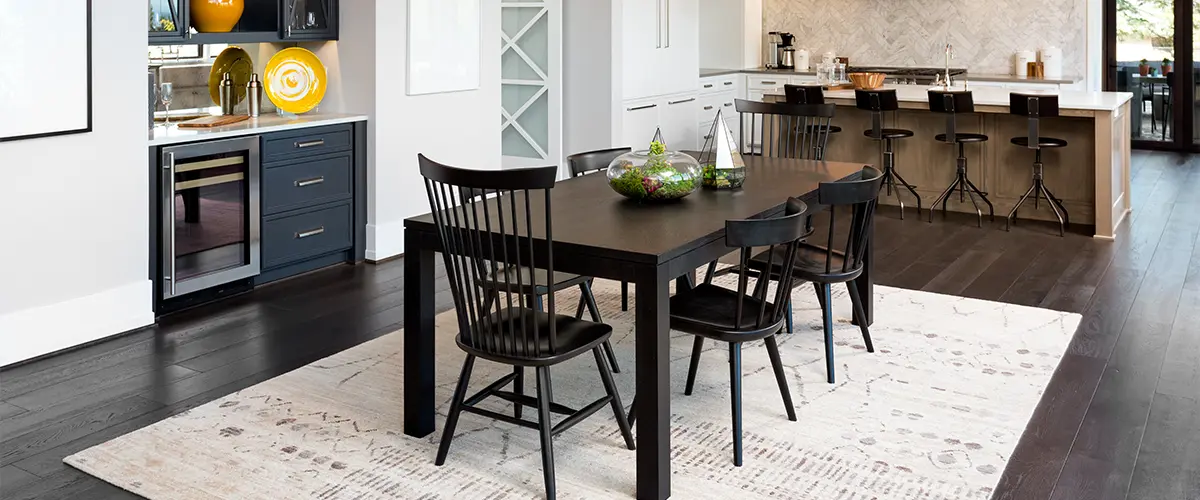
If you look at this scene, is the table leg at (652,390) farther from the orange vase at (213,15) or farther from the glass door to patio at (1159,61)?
the glass door to patio at (1159,61)

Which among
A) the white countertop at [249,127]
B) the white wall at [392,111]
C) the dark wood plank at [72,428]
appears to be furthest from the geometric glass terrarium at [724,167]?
the white wall at [392,111]

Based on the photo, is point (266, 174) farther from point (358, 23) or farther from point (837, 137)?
point (837, 137)

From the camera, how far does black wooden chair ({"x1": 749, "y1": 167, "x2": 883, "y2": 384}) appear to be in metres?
3.78

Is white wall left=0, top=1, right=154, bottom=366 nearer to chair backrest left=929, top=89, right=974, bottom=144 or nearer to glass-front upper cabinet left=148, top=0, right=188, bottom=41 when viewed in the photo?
glass-front upper cabinet left=148, top=0, right=188, bottom=41

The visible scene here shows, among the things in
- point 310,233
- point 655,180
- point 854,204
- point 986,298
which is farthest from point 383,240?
point 986,298

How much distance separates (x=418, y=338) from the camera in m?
3.50

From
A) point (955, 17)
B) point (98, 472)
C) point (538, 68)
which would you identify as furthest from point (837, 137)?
point (98, 472)

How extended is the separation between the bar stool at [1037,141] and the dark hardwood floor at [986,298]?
16cm

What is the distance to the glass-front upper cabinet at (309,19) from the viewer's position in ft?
19.1

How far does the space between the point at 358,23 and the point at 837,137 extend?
381cm

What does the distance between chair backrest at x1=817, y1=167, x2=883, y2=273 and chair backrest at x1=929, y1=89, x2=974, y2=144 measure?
2984 mm

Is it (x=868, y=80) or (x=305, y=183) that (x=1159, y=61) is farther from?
(x=305, y=183)

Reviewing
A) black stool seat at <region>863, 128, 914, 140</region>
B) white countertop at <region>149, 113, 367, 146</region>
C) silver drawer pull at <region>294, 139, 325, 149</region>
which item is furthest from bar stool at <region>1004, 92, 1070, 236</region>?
silver drawer pull at <region>294, 139, 325, 149</region>

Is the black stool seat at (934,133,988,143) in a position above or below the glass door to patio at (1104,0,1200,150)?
below
